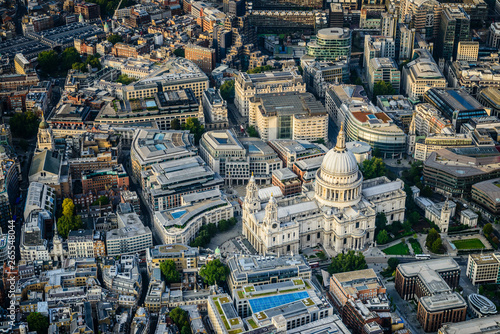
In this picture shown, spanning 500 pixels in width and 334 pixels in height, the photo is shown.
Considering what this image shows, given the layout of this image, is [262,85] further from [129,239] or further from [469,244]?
[469,244]

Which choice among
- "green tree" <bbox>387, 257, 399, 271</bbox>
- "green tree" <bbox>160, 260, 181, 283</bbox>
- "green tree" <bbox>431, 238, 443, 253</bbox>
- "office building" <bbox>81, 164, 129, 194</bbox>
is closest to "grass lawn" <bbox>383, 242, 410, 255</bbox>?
"green tree" <bbox>431, 238, 443, 253</bbox>

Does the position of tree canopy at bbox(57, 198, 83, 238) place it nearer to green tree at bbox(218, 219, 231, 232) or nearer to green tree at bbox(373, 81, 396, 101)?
green tree at bbox(218, 219, 231, 232)

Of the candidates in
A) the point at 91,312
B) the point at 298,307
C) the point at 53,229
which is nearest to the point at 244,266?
the point at 298,307

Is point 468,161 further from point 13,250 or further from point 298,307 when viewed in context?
point 13,250

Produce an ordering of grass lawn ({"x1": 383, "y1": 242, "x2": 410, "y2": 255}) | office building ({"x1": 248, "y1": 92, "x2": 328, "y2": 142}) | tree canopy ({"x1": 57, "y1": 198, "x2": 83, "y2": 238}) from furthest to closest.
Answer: office building ({"x1": 248, "y1": 92, "x2": 328, "y2": 142})
grass lawn ({"x1": 383, "y1": 242, "x2": 410, "y2": 255})
tree canopy ({"x1": 57, "y1": 198, "x2": 83, "y2": 238})

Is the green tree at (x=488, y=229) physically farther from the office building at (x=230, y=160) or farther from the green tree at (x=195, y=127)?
the green tree at (x=195, y=127)

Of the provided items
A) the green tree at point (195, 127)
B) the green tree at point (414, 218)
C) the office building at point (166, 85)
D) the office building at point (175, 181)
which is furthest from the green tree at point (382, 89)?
the office building at point (175, 181)
